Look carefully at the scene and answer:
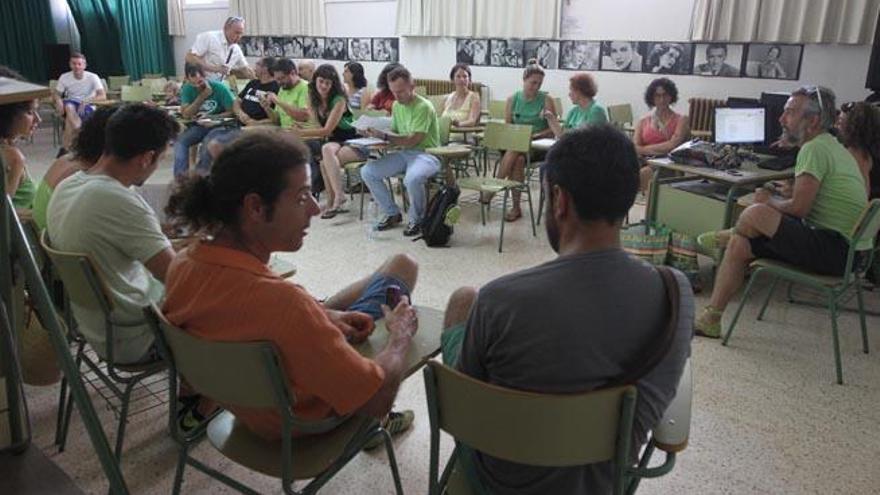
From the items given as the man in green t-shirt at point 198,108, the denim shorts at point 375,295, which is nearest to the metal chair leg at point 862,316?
the denim shorts at point 375,295

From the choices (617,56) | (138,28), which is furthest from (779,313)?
(138,28)

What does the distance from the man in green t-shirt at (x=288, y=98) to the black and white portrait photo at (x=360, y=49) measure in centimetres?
357

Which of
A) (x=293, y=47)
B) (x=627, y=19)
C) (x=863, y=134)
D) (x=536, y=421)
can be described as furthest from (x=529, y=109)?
(x=293, y=47)

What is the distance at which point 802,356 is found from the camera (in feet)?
10.2

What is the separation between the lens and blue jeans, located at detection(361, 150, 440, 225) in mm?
4871

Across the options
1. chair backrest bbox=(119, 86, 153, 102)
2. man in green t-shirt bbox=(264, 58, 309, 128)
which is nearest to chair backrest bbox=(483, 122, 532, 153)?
man in green t-shirt bbox=(264, 58, 309, 128)

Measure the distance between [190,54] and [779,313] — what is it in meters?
6.84

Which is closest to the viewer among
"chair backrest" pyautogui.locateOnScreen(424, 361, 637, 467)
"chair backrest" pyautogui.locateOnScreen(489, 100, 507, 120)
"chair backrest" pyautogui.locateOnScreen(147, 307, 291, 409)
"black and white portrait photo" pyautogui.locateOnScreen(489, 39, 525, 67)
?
"chair backrest" pyautogui.locateOnScreen(424, 361, 637, 467)

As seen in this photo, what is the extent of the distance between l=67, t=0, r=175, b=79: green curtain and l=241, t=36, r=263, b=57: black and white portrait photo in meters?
2.20

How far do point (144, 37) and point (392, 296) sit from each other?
11.9 metres

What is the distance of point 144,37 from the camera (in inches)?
468

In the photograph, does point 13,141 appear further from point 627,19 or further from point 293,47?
point 293,47

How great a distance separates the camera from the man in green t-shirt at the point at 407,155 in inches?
194

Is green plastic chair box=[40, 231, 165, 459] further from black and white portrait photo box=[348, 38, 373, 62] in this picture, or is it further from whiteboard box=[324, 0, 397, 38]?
black and white portrait photo box=[348, 38, 373, 62]
